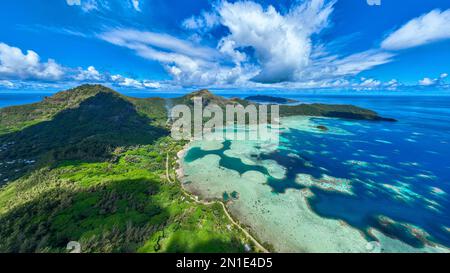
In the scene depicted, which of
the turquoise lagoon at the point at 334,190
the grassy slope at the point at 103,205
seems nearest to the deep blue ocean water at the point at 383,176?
the turquoise lagoon at the point at 334,190

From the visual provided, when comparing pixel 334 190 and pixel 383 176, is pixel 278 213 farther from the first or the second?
pixel 383 176

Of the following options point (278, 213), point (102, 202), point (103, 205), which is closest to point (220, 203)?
point (278, 213)

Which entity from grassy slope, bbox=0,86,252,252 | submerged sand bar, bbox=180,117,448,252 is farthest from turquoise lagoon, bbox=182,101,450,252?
grassy slope, bbox=0,86,252,252

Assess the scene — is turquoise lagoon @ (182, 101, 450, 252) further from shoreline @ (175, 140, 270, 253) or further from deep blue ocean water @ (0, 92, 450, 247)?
shoreline @ (175, 140, 270, 253)

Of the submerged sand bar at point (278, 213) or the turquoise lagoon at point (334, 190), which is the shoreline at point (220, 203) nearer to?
the submerged sand bar at point (278, 213)

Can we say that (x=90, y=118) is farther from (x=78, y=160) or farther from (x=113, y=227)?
(x=113, y=227)

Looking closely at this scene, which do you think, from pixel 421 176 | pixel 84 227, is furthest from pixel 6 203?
pixel 421 176
